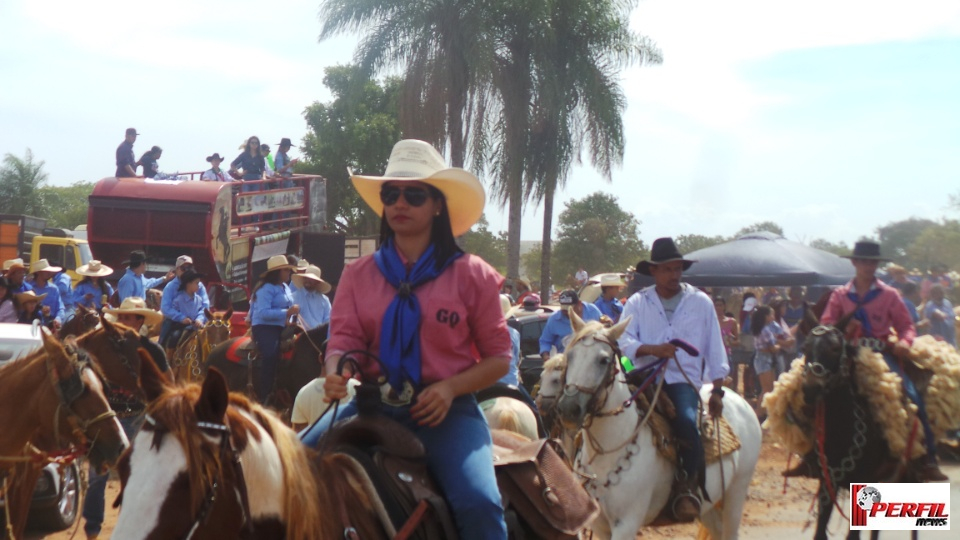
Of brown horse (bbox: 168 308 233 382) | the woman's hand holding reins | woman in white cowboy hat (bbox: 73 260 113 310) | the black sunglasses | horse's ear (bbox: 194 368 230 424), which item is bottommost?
brown horse (bbox: 168 308 233 382)

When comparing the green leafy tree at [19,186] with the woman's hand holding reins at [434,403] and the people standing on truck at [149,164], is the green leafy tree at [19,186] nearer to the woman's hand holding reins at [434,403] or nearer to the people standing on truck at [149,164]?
the people standing on truck at [149,164]

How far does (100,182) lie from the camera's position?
20.3 m

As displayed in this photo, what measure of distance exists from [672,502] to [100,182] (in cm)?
1633

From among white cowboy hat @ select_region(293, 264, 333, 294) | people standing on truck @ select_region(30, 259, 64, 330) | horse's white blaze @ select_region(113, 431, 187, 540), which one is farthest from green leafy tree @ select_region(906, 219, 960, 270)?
horse's white blaze @ select_region(113, 431, 187, 540)

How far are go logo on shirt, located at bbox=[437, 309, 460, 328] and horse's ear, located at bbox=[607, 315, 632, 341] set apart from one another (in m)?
3.43

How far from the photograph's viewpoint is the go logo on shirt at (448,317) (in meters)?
3.57

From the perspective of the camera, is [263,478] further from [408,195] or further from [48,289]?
[48,289]

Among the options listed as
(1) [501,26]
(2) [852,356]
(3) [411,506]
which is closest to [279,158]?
(1) [501,26]

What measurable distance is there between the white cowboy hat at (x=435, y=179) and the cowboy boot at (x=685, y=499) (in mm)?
3646

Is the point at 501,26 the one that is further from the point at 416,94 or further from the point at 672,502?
the point at 672,502

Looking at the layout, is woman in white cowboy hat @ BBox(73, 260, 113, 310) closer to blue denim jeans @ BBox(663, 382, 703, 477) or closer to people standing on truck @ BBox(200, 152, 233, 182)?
people standing on truck @ BBox(200, 152, 233, 182)

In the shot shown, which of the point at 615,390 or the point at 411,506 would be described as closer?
the point at 411,506

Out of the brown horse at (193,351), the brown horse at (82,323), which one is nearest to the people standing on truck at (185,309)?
the brown horse at (193,351)

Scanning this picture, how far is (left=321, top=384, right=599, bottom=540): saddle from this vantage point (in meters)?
3.43
